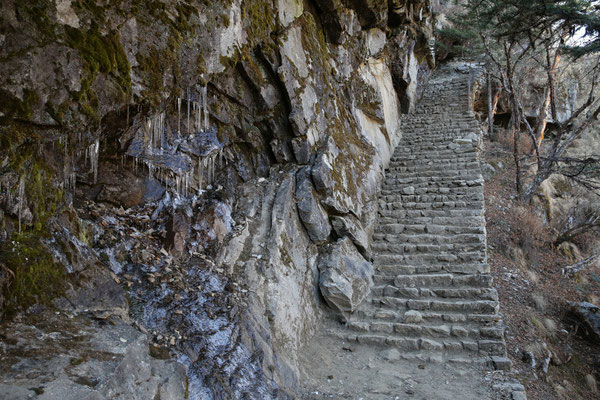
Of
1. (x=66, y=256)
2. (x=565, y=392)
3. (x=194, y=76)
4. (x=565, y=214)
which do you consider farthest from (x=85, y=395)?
(x=565, y=214)

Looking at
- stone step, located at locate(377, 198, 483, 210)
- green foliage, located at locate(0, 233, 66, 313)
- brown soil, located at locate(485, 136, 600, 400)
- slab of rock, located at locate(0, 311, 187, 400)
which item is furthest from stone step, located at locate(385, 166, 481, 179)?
green foliage, located at locate(0, 233, 66, 313)

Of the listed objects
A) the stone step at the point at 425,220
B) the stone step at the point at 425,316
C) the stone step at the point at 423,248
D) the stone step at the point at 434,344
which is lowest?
the stone step at the point at 434,344

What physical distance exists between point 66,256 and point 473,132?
10.5 meters

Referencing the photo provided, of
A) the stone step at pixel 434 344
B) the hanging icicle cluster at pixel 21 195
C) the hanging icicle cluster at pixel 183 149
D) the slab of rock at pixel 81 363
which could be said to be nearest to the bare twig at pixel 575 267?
the stone step at pixel 434 344

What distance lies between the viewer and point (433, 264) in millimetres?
6496

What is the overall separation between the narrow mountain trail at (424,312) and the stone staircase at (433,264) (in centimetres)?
1

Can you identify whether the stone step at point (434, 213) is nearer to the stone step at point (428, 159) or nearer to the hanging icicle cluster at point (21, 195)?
the stone step at point (428, 159)

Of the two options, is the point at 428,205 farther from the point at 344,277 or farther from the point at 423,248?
the point at 344,277

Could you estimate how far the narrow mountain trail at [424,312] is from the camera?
4.51 metres

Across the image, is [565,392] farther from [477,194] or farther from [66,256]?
[66,256]

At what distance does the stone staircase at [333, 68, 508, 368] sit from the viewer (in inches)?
204

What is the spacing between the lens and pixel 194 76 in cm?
427

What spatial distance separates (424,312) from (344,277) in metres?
1.27

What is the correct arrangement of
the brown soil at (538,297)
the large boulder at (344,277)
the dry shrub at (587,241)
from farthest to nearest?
1. the dry shrub at (587,241)
2. the large boulder at (344,277)
3. the brown soil at (538,297)
